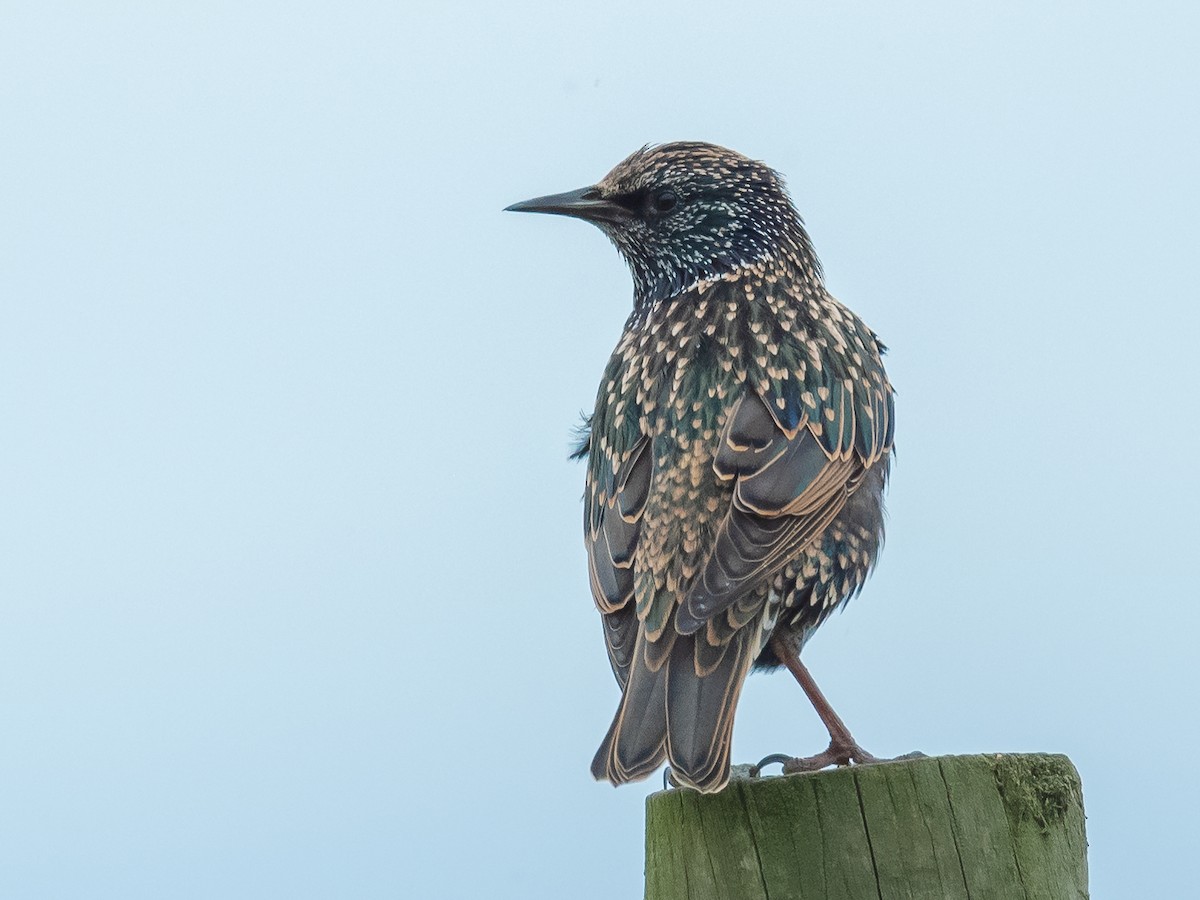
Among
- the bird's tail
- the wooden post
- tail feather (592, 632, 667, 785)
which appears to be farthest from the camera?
tail feather (592, 632, 667, 785)

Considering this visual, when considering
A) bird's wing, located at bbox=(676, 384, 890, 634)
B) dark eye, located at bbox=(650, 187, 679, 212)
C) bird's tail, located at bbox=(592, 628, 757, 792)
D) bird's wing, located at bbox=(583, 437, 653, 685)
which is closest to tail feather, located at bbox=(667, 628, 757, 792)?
bird's tail, located at bbox=(592, 628, 757, 792)

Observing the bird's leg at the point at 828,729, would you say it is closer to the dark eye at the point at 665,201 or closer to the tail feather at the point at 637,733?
the tail feather at the point at 637,733

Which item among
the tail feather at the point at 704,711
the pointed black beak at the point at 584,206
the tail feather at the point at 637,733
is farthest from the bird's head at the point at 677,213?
the tail feather at the point at 637,733

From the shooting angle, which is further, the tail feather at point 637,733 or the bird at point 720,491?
the bird at point 720,491

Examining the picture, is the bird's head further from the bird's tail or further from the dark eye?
the bird's tail

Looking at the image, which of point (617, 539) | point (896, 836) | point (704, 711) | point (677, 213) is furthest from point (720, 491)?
point (677, 213)

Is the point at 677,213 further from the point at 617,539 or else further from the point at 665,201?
the point at 617,539

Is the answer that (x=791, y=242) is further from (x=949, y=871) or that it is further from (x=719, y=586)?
(x=949, y=871)
